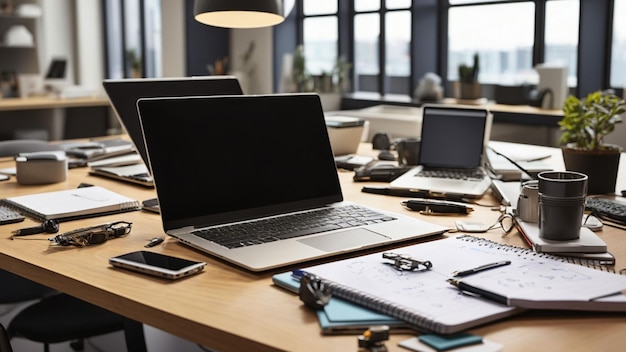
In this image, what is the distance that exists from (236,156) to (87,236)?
367mm

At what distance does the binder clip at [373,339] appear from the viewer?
1.01 m

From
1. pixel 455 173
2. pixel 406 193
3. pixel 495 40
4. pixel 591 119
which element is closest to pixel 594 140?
pixel 591 119

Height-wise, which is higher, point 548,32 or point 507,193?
point 548,32

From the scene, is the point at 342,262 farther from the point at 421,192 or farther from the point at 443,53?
the point at 443,53

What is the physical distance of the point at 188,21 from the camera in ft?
24.8

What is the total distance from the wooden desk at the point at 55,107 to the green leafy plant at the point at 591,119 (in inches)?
213

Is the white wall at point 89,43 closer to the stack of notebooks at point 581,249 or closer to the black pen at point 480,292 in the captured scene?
the stack of notebooks at point 581,249

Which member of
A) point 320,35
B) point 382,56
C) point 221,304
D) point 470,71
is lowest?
point 221,304

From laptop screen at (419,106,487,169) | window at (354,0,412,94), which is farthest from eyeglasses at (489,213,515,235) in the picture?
window at (354,0,412,94)

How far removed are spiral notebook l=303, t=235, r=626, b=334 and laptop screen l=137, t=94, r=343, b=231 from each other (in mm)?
381

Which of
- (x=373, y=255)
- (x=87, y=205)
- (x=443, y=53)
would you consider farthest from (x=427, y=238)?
(x=443, y=53)

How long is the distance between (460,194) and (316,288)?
95 centimetres

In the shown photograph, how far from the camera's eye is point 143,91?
2.16 meters

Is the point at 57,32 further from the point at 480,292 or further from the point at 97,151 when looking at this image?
the point at 480,292
